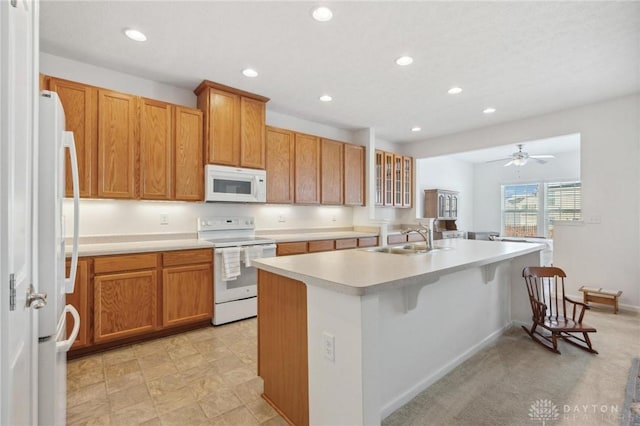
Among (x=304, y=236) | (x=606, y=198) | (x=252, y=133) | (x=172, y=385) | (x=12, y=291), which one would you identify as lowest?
(x=172, y=385)

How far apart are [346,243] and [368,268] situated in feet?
9.44

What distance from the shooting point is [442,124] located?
5008 mm

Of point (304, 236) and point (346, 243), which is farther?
point (346, 243)

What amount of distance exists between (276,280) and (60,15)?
2.57m

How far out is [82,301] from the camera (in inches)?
97.5

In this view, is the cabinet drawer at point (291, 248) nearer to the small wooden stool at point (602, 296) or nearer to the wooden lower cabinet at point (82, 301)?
the wooden lower cabinet at point (82, 301)

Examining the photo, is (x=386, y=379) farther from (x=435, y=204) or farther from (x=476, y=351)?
(x=435, y=204)

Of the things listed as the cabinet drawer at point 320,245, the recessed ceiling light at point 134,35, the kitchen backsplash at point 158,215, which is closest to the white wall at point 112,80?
the recessed ceiling light at point 134,35

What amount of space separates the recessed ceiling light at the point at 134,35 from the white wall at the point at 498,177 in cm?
866

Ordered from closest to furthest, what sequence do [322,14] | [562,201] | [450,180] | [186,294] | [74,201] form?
[74,201], [322,14], [186,294], [562,201], [450,180]

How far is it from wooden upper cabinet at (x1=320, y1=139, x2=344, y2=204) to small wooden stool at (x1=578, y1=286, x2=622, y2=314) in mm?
3479

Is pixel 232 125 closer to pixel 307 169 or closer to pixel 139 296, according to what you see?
pixel 307 169

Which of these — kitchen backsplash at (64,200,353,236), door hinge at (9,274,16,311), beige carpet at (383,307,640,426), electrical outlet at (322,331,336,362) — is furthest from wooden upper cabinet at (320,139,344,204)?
door hinge at (9,274,16,311)
